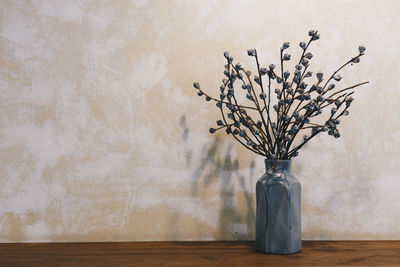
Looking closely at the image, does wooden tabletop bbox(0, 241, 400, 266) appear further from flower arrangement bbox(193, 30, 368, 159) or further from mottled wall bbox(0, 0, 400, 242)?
flower arrangement bbox(193, 30, 368, 159)

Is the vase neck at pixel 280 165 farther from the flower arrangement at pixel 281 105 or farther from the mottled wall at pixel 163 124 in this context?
the mottled wall at pixel 163 124

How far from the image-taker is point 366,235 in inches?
42.5

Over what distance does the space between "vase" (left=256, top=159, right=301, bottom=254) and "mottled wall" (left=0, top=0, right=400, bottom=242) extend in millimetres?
145

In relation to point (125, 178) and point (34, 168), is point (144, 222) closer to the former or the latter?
point (125, 178)

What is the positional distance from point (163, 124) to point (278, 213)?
0.41m

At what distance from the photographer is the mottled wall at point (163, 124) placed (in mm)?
1081

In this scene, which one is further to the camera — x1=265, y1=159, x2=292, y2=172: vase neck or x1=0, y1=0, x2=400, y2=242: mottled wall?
x1=0, y1=0, x2=400, y2=242: mottled wall

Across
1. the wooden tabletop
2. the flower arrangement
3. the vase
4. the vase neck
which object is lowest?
the wooden tabletop

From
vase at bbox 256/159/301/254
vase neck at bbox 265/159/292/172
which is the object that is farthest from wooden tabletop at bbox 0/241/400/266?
vase neck at bbox 265/159/292/172

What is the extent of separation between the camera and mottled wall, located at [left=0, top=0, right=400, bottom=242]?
108 centimetres

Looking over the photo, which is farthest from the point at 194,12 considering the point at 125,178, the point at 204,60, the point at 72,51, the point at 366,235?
the point at 366,235

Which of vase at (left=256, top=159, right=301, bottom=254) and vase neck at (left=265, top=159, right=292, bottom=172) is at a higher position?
vase neck at (left=265, top=159, right=292, bottom=172)

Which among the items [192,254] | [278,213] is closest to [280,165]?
[278,213]

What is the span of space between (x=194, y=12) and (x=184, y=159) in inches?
16.9
